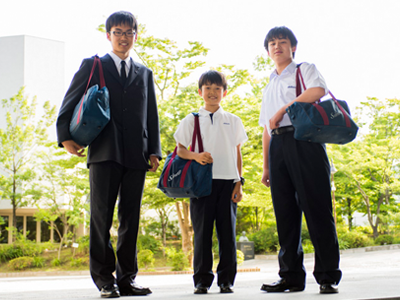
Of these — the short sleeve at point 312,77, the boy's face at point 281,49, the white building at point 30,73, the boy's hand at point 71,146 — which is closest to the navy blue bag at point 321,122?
the short sleeve at point 312,77

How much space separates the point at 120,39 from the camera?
281cm

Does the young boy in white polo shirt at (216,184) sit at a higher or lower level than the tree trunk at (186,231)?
higher

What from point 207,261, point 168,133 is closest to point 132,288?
point 207,261

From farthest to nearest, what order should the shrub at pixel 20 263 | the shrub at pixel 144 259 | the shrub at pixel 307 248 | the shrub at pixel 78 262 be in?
the shrub at pixel 307 248 → the shrub at pixel 78 262 → the shrub at pixel 20 263 → the shrub at pixel 144 259

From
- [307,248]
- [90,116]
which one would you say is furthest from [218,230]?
[307,248]

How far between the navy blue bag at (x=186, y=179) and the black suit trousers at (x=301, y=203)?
0.47m

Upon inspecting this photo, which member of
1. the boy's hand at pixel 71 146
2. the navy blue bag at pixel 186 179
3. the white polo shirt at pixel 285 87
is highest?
the white polo shirt at pixel 285 87

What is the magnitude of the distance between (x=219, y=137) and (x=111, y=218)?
106 centimetres

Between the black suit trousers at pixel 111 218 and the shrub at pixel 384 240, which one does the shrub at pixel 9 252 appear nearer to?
the shrub at pixel 384 240

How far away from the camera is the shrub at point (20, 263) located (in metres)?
15.7

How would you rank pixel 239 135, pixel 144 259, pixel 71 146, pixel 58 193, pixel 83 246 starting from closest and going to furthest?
pixel 71 146, pixel 239 135, pixel 144 259, pixel 83 246, pixel 58 193

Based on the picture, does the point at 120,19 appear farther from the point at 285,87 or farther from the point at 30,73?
the point at 30,73

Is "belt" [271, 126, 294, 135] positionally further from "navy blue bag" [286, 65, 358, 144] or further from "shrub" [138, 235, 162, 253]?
"shrub" [138, 235, 162, 253]

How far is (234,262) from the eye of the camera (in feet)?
9.76
